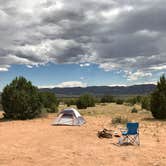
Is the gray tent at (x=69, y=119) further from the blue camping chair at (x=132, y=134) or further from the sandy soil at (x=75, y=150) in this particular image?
the blue camping chair at (x=132, y=134)

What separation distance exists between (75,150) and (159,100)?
48.9 feet

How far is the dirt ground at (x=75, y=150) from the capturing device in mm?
10680

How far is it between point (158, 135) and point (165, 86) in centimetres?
1057

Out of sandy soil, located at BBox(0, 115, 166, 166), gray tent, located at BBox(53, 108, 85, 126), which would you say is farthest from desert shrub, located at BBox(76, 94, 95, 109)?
sandy soil, located at BBox(0, 115, 166, 166)

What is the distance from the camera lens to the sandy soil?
10695 millimetres

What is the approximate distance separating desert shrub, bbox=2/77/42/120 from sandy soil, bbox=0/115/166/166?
29.5 feet

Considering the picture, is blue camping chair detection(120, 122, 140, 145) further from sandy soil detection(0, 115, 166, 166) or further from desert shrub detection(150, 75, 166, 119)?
desert shrub detection(150, 75, 166, 119)

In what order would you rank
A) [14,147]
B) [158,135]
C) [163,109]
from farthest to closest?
[163,109] → [158,135] → [14,147]

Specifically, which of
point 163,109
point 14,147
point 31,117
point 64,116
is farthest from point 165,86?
point 14,147

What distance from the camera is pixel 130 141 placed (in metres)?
14.1

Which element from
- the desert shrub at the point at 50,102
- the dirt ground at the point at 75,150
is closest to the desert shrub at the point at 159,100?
the dirt ground at the point at 75,150

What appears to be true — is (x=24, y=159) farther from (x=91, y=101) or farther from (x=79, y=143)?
(x=91, y=101)

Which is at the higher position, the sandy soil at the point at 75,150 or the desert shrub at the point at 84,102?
the desert shrub at the point at 84,102

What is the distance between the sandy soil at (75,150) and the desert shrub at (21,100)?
354 inches
